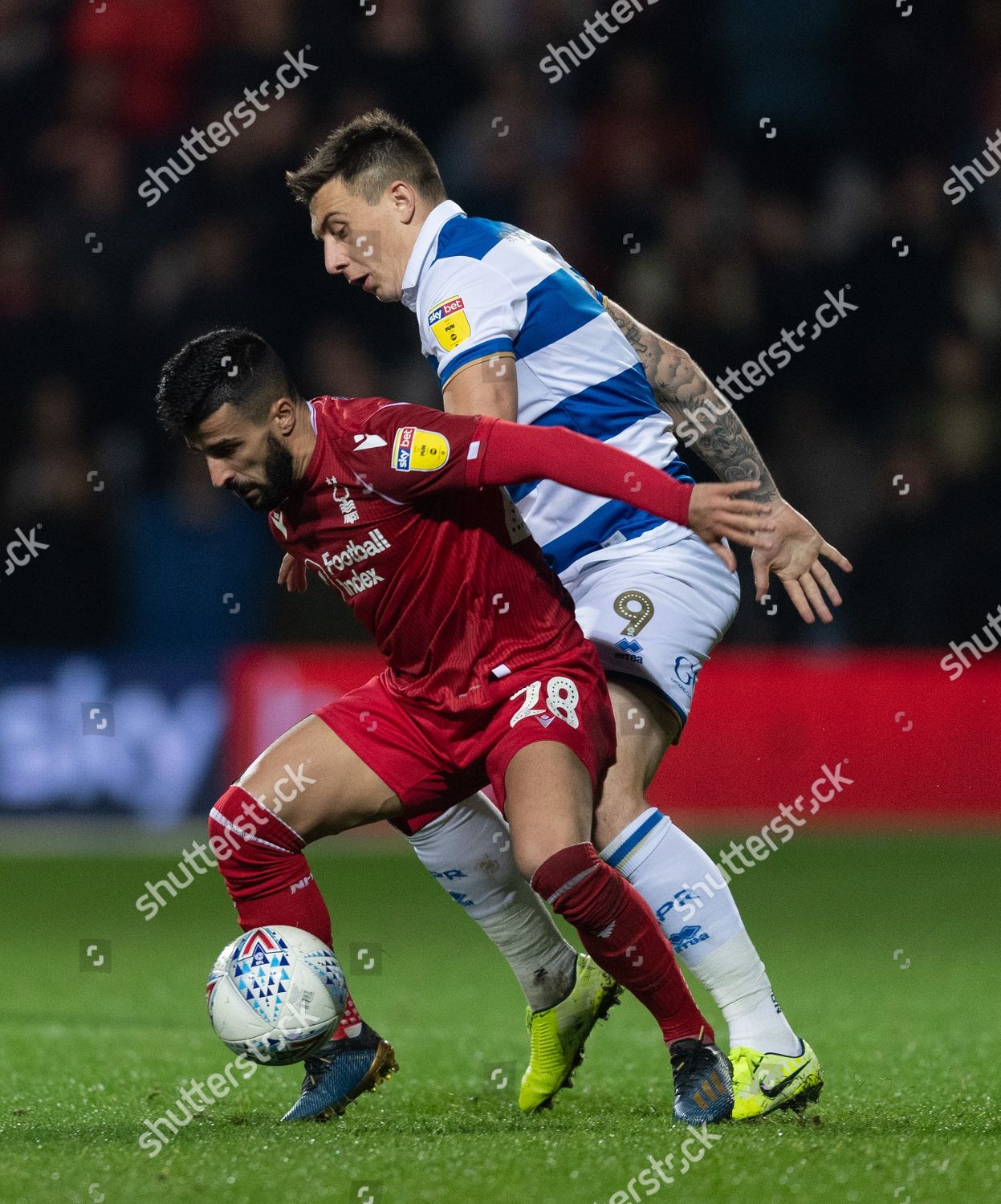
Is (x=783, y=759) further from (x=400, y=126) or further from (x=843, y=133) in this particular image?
(x=400, y=126)

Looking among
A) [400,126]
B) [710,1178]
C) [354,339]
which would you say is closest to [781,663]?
[354,339]

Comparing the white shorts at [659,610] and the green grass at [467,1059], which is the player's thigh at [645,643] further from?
the green grass at [467,1059]

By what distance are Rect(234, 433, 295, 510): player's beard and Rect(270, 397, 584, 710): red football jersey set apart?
0.17 ft

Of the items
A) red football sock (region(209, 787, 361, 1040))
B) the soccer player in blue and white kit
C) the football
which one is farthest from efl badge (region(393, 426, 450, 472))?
the football

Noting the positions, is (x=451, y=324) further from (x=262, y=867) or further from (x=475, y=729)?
(x=262, y=867)

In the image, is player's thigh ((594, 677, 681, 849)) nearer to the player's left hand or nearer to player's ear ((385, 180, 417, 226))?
the player's left hand

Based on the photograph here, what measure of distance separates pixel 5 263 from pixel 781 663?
5430mm

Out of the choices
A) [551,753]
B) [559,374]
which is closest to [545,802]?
[551,753]

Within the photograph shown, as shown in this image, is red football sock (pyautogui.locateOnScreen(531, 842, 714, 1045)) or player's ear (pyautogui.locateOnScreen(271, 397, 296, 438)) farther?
player's ear (pyautogui.locateOnScreen(271, 397, 296, 438))

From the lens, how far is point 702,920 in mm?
4266

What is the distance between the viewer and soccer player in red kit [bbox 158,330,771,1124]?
4.04 m

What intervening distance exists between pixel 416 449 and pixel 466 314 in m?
0.44

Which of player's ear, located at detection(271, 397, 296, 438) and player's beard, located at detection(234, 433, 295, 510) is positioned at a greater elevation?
player's ear, located at detection(271, 397, 296, 438)

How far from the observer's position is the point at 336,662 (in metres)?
10.6
